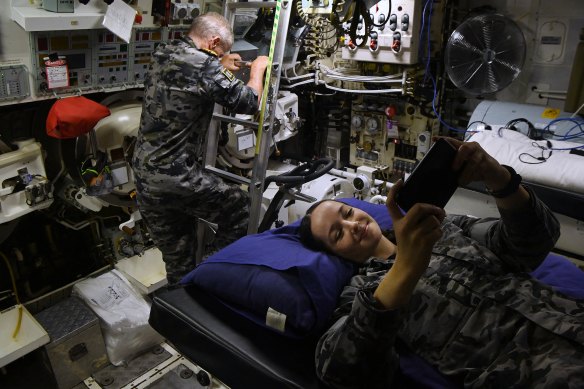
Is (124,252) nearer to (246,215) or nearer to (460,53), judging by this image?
(246,215)

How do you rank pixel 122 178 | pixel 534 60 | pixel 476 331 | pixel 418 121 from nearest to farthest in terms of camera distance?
pixel 476 331
pixel 122 178
pixel 534 60
pixel 418 121

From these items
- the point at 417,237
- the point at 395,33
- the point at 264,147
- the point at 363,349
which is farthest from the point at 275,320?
the point at 395,33

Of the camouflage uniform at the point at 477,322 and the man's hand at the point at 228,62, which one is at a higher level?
the man's hand at the point at 228,62

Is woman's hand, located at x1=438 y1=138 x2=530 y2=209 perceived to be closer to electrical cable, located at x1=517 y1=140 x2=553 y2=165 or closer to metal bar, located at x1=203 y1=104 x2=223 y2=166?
electrical cable, located at x1=517 y1=140 x2=553 y2=165

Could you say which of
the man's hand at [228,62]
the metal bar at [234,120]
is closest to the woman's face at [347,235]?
the metal bar at [234,120]

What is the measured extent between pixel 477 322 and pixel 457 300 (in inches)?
4.0

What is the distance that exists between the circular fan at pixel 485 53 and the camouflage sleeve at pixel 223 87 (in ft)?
5.48

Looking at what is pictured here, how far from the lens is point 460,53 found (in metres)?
3.64

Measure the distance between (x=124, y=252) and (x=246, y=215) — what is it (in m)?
1.10

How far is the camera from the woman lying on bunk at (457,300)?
1381 millimetres

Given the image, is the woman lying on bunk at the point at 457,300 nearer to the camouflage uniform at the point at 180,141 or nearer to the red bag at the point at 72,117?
the camouflage uniform at the point at 180,141

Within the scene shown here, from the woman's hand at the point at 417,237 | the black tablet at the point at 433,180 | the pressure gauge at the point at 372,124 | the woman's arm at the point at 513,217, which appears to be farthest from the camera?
the pressure gauge at the point at 372,124

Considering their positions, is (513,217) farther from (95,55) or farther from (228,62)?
(95,55)

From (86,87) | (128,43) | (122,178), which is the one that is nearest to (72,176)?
(122,178)
